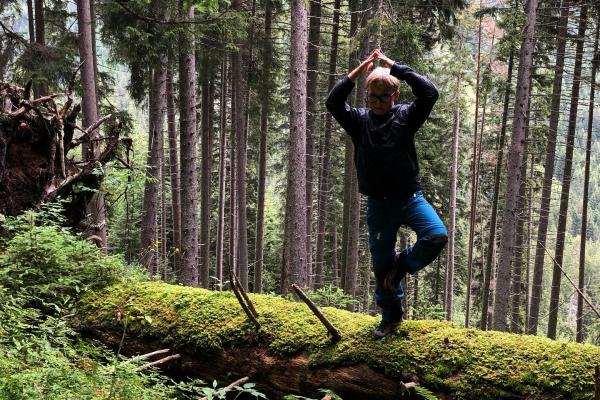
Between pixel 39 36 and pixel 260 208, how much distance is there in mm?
9890

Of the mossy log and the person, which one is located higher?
the person

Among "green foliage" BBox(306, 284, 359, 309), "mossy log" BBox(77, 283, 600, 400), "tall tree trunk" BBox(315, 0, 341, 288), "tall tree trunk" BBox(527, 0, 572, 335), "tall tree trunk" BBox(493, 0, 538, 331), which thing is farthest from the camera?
"tall tree trunk" BBox(315, 0, 341, 288)

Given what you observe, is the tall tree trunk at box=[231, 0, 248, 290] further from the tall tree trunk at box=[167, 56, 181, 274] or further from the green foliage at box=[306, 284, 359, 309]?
the green foliage at box=[306, 284, 359, 309]

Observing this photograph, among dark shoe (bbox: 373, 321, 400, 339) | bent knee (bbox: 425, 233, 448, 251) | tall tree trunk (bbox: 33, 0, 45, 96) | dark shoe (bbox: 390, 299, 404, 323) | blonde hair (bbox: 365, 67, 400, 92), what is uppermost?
tall tree trunk (bbox: 33, 0, 45, 96)

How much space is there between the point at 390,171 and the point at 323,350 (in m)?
1.66

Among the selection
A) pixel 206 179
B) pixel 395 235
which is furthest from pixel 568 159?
pixel 395 235

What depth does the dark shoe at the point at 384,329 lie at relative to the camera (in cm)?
401

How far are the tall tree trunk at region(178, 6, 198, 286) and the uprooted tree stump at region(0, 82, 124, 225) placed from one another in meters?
3.35

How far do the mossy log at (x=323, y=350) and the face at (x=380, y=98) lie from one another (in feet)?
6.22

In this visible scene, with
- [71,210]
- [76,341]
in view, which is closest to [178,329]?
[76,341]

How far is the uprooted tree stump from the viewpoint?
6.14 m

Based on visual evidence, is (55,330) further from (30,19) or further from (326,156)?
(326,156)

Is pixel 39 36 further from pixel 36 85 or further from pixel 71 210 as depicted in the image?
pixel 71 210

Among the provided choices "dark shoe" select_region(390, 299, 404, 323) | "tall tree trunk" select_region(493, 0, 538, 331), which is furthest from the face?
"tall tree trunk" select_region(493, 0, 538, 331)
